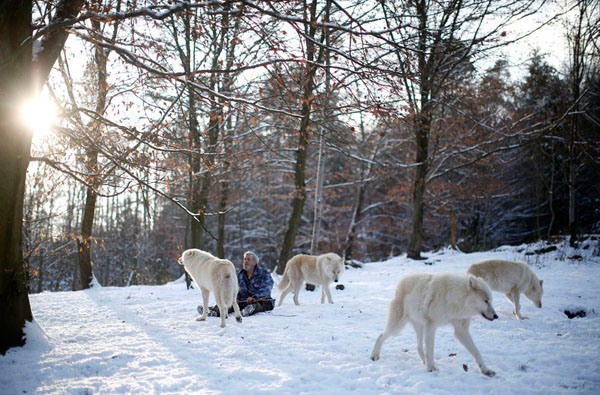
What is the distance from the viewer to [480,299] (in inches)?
150

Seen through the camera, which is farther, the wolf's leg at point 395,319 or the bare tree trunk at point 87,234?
the bare tree trunk at point 87,234

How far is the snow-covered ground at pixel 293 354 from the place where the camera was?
3605 millimetres

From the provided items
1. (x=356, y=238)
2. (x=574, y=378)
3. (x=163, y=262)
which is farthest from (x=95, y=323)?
(x=163, y=262)

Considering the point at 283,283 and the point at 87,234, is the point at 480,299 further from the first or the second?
the point at 87,234

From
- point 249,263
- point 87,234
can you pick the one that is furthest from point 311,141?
point 87,234

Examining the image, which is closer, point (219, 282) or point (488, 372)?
point (488, 372)

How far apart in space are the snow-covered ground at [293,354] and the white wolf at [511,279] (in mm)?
332

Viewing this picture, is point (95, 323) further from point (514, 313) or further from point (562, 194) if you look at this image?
point (562, 194)

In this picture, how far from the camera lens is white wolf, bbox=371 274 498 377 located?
3.82 meters

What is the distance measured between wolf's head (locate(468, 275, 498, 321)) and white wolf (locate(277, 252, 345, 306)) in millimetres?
4795

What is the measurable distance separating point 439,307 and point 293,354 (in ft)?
6.56

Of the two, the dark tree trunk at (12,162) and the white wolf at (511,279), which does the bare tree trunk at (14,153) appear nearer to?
the dark tree trunk at (12,162)

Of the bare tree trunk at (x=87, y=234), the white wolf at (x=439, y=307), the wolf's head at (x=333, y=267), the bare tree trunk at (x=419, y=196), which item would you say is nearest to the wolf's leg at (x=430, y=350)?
the white wolf at (x=439, y=307)

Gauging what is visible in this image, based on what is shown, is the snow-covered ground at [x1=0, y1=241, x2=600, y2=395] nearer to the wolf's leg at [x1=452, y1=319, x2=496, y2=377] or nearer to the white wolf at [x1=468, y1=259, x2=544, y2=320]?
the wolf's leg at [x1=452, y1=319, x2=496, y2=377]
